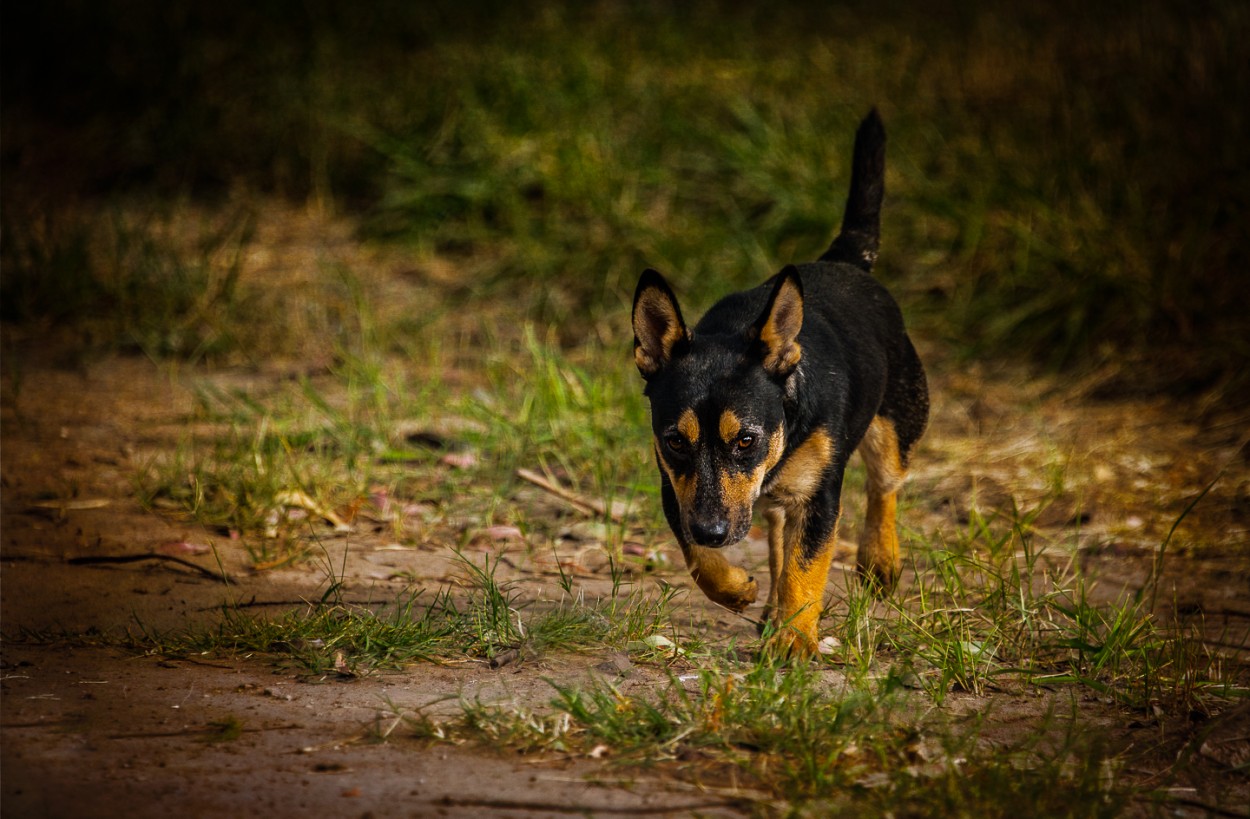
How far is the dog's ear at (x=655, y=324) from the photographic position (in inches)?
159

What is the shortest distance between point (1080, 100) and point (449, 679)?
652 cm

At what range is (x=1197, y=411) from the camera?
6.93m

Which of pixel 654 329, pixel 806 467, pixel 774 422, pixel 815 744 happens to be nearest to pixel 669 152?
pixel 654 329

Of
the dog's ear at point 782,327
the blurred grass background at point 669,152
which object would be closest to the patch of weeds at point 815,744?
the dog's ear at point 782,327

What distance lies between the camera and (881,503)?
4.88 metres

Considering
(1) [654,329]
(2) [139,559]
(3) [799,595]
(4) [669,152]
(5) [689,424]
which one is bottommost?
(2) [139,559]

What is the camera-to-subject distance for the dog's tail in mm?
5176

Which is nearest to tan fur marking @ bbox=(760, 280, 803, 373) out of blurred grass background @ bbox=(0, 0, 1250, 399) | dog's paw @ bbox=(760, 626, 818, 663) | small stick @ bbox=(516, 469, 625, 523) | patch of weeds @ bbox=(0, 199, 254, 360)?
dog's paw @ bbox=(760, 626, 818, 663)

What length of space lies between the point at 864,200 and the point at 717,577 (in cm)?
183

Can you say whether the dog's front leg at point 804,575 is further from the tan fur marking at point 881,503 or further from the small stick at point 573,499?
the small stick at point 573,499

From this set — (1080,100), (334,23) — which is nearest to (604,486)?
(1080,100)

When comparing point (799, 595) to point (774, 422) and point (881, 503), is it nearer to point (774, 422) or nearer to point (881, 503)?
point (774, 422)

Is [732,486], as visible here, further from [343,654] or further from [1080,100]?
[1080,100]

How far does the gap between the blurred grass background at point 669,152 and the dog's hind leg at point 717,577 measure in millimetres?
3470
